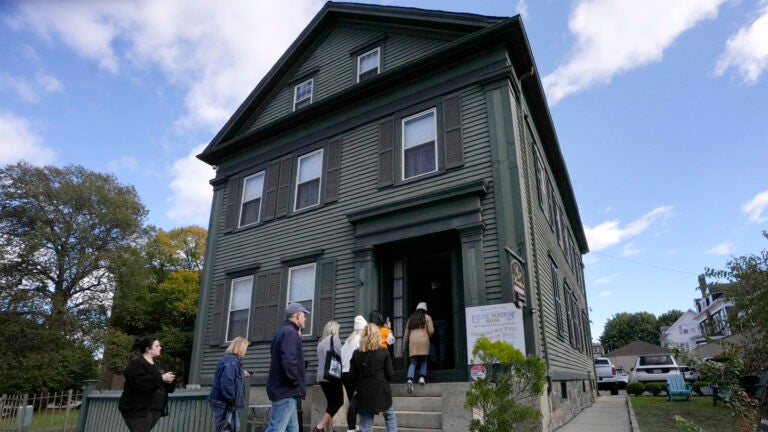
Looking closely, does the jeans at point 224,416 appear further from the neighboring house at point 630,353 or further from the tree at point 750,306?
the neighboring house at point 630,353

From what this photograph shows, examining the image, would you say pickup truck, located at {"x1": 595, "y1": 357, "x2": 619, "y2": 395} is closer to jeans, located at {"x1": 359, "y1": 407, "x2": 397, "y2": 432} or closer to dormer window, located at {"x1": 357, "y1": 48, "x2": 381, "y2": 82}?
dormer window, located at {"x1": 357, "y1": 48, "x2": 381, "y2": 82}

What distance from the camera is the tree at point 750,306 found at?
28.2 feet

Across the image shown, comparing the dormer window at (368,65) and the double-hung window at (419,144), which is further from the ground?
the dormer window at (368,65)

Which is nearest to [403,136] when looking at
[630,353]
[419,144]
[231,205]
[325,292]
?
[419,144]

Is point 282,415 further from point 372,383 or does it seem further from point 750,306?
point 750,306

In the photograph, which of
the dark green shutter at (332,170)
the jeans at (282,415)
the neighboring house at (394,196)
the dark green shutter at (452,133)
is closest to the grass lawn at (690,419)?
the neighboring house at (394,196)

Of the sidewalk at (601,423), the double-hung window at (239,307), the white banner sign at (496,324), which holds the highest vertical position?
the double-hung window at (239,307)

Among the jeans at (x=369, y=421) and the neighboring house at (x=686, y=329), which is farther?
the neighboring house at (x=686, y=329)

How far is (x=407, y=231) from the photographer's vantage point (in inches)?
374

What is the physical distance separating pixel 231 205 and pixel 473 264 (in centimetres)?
845

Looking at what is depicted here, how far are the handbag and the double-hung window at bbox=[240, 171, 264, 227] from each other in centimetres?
721

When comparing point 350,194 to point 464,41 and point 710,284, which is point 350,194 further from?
point 710,284

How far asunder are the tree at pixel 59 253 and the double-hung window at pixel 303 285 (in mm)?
21607

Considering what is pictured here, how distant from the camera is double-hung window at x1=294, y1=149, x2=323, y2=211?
12.1 metres
